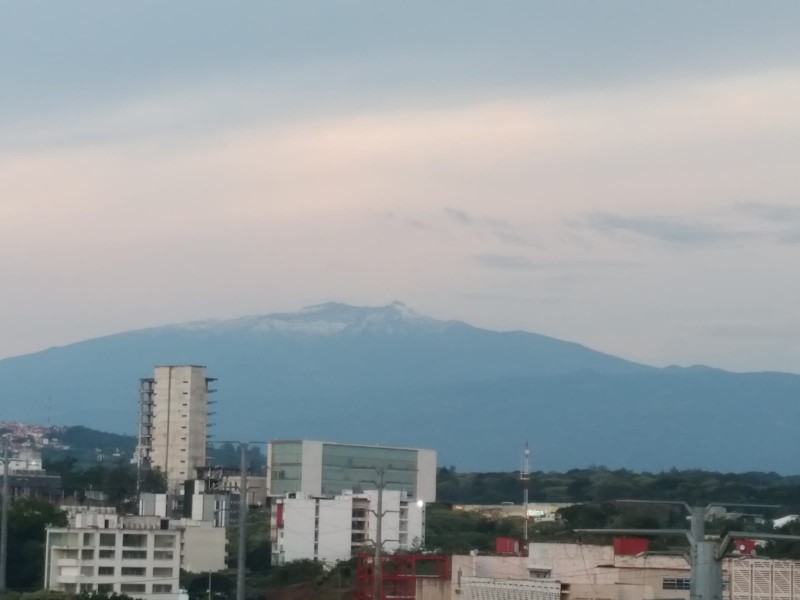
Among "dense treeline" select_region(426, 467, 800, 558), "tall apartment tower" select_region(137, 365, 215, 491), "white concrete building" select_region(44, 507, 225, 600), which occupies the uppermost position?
"tall apartment tower" select_region(137, 365, 215, 491)

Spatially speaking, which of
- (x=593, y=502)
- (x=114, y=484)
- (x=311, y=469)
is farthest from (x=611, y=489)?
(x=114, y=484)

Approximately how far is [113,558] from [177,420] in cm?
5811

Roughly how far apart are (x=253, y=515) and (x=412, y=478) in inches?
611

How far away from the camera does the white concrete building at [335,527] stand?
351 feet

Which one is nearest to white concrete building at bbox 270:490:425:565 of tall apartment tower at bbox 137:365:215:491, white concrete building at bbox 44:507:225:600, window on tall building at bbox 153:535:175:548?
window on tall building at bbox 153:535:175:548

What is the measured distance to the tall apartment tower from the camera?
469 feet

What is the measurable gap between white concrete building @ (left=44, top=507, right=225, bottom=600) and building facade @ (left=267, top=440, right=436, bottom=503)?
39.8 m

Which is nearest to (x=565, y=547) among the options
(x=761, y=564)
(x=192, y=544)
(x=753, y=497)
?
(x=761, y=564)

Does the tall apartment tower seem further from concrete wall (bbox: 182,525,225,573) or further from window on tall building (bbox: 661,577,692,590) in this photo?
window on tall building (bbox: 661,577,692,590)

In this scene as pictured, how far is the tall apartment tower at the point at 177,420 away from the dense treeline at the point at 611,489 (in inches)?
1180

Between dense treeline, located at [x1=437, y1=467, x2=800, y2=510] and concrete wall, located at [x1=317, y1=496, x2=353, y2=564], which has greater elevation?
dense treeline, located at [x1=437, y1=467, x2=800, y2=510]

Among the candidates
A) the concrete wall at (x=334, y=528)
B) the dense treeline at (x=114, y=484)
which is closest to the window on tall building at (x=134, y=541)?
the concrete wall at (x=334, y=528)

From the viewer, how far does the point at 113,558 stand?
85.9 metres

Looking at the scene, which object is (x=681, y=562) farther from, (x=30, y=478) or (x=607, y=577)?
(x=30, y=478)
